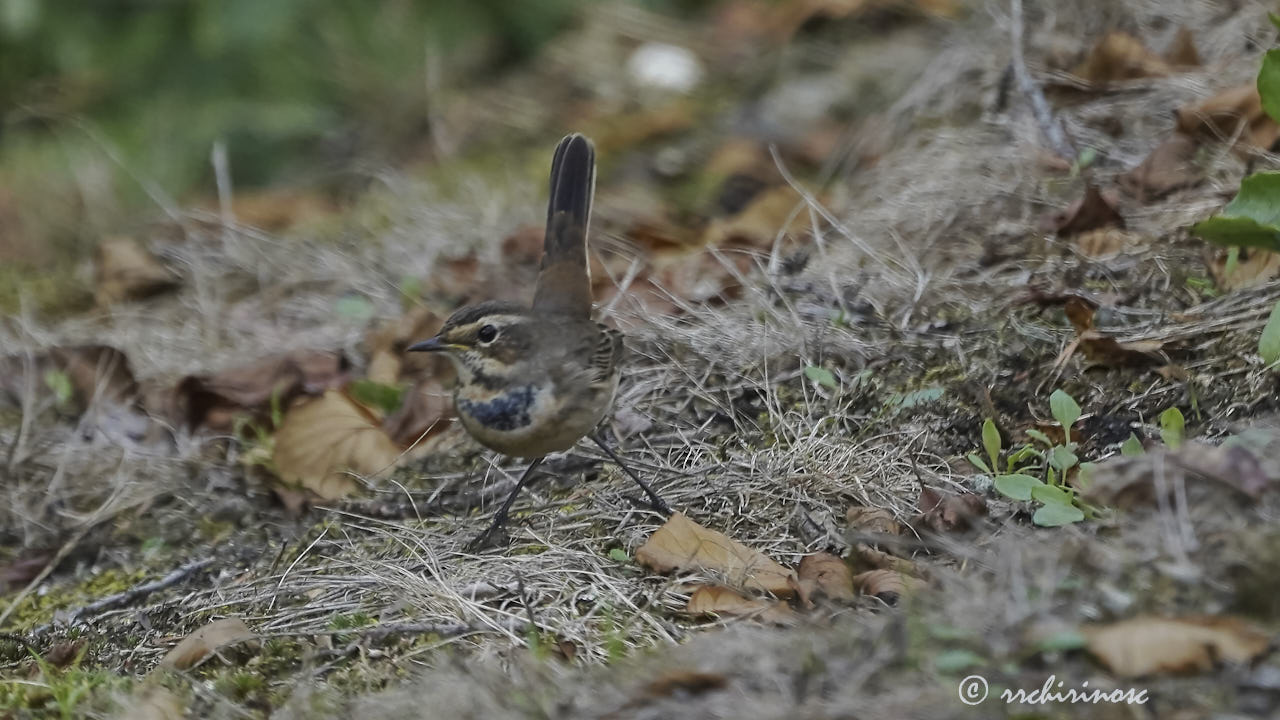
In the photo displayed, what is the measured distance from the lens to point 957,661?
2758mm

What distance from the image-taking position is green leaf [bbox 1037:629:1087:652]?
8.96 ft

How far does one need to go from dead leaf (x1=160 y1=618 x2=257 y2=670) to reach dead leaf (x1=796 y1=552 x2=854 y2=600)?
65.2 inches

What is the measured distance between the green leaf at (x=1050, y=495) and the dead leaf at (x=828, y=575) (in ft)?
1.89

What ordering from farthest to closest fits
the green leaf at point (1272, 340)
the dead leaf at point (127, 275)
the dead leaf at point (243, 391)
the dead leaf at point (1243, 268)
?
the dead leaf at point (127, 275) → the dead leaf at point (243, 391) → the dead leaf at point (1243, 268) → the green leaf at point (1272, 340)

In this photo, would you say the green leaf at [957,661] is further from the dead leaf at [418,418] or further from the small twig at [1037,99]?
the small twig at [1037,99]

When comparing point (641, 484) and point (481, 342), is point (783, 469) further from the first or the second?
point (481, 342)

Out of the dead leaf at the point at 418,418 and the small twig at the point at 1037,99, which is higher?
the small twig at the point at 1037,99

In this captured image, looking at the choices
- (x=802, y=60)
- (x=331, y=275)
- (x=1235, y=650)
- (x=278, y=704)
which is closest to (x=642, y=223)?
(x=331, y=275)

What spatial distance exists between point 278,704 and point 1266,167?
408cm

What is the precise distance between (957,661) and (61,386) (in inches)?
170

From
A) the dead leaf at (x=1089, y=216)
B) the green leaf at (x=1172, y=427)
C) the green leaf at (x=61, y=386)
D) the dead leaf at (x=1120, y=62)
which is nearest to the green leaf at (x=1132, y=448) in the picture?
the green leaf at (x=1172, y=427)

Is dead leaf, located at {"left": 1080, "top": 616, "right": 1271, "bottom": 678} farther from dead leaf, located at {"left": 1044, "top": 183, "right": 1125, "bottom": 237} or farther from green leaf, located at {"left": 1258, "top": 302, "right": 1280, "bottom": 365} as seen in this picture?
dead leaf, located at {"left": 1044, "top": 183, "right": 1125, "bottom": 237}

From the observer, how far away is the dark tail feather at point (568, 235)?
4.96 metres

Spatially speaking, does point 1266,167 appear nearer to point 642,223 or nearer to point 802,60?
point 642,223
